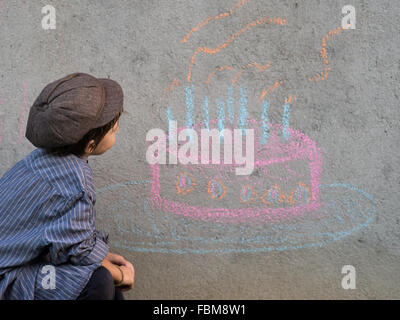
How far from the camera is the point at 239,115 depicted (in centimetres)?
231

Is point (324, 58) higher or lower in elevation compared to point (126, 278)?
higher

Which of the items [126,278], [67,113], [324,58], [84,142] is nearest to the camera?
[67,113]

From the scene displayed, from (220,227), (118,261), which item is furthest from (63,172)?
(220,227)

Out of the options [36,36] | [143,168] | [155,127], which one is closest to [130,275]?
[143,168]

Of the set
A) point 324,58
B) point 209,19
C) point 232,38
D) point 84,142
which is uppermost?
point 209,19

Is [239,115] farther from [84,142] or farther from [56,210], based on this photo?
[56,210]

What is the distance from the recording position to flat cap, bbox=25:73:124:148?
1434mm

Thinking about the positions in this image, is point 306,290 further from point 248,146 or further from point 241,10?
point 241,10

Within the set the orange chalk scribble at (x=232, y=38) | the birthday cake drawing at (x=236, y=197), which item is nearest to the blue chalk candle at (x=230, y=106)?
the birthday cake drawing at (x=236, y=197)

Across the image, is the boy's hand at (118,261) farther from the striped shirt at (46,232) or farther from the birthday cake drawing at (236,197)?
the birthday cake drawing at (236,197)

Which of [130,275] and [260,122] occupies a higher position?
[260,122]

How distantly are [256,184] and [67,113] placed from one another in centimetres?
124
